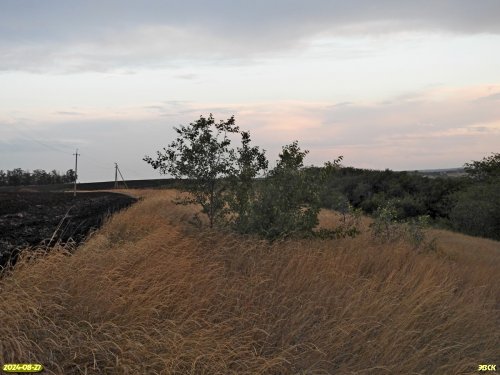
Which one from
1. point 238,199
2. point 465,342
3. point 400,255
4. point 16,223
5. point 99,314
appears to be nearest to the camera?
point 99,314

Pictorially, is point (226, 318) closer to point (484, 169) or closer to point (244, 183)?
point (244, 183)

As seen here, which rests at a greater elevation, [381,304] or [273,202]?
[273,202]

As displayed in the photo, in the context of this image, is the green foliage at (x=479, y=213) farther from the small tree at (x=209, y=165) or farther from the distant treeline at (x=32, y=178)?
the distant treeline at (x=32, y=178)

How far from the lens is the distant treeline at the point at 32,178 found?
80938 millimetres

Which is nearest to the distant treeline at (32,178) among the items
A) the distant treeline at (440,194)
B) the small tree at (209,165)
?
the distant treeline at (440,194)

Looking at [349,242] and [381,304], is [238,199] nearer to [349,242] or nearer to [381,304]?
[349,242]

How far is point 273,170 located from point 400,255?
3.70m

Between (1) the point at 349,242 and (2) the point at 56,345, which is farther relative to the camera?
(1) the point at 349,242

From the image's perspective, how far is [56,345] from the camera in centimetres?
465

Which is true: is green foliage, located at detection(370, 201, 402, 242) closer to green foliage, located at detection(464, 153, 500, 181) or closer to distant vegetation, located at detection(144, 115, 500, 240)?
distant vegetation, located at detection(144, 115, 500, 240)

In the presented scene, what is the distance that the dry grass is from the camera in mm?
4781

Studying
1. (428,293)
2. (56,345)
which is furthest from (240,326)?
(428,293)

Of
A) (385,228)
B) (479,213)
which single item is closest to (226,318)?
(385,228)

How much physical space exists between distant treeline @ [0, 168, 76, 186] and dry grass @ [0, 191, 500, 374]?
3142 inches
